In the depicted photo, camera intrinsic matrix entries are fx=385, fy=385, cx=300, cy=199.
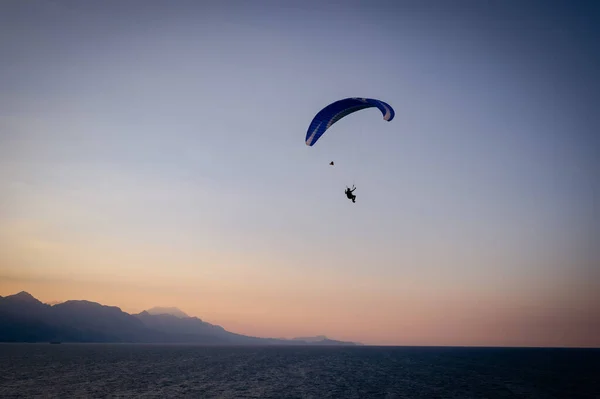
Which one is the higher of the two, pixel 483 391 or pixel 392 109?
pixel 392 109

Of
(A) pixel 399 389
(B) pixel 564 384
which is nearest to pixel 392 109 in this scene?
(A) pixel 399 389

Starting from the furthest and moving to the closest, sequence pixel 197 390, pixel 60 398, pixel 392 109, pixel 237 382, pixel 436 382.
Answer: pixel 436 382
pixel 237 382
pixel 197 390
pixel 60 398
pixel 392 109

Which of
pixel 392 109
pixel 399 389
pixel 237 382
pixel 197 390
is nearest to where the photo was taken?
pixel 392 109

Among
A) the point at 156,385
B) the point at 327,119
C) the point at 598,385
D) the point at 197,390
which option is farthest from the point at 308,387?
the point at 598,385

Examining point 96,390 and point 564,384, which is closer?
point 96,390

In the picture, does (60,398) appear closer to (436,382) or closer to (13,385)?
(13,385)

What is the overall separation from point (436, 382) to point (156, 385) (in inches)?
1804

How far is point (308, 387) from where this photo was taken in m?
56.8

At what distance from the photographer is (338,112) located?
35281mm

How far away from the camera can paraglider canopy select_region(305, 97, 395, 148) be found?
3384cm

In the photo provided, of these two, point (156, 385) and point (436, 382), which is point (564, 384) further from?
point (156, 385)

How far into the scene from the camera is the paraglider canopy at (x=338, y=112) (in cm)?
3384

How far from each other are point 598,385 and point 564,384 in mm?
4684

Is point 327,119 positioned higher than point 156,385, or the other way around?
point 327,119
